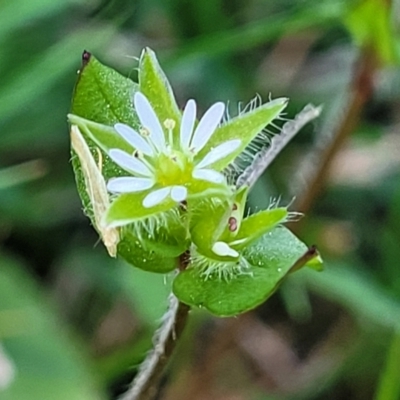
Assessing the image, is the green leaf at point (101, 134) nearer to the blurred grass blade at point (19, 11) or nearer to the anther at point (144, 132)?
the anther at point (144, 132)

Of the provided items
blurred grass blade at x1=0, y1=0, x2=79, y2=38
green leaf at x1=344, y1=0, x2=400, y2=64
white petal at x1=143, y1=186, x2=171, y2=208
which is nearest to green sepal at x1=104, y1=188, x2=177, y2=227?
white petal at x1=143, y1=186, x2=171, y2=208

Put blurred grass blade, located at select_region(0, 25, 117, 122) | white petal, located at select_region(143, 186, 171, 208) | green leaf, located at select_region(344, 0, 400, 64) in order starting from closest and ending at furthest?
1. white petal, located at select_region(143, 186, 171, 208)
2. green leaf, located at select_region(344, 0, 400, 64)
3. blurred grass blade, located at select_region(0, 25, 117, 122)

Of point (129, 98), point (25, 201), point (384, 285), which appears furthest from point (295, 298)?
point (129, 98)

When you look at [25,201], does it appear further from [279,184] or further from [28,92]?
[279,184]

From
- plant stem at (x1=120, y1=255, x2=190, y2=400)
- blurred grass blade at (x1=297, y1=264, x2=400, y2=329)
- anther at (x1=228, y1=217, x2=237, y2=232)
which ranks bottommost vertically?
blurred grass blade at (x1=297, y1=264, x2=400, y2=329)

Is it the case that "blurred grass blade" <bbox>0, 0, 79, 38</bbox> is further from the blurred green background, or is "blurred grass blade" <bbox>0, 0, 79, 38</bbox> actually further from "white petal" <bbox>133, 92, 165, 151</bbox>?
"white petal" <bbox>133, 92, 165, 151</bbox>

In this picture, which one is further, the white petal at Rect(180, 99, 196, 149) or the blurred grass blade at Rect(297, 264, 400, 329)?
the blurred grass blade at Rect(297, 264, 400, 329)
